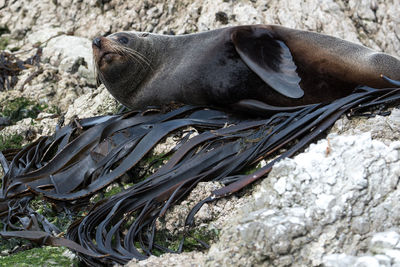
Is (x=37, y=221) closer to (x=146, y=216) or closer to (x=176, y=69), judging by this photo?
(x=146, y=216)

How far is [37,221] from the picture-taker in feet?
14.5

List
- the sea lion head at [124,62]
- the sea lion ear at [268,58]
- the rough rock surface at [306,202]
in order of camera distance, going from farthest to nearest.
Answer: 1. the sea lion head at [124,62]
2. the sea lion ear at [268,58]
3. the rough rock surface at [306,202]

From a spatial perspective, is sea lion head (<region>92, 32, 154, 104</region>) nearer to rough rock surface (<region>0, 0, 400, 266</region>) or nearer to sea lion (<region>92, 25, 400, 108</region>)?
sea lion (<region>92, 25, 400, 108</region>)

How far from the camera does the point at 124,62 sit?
594cm

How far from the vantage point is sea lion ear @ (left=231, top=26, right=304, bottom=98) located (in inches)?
207

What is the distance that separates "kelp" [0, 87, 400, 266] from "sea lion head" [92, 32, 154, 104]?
16.5 inches

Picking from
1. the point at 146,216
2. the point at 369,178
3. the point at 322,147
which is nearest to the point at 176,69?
the point at 146,216

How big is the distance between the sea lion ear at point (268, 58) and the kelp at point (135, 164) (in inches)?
9.7

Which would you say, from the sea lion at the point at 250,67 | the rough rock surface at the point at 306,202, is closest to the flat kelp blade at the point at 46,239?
the rough rock surface at the point at 306,202

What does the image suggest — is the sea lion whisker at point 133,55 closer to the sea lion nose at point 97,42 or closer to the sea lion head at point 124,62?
the sea lion head at point 124,62

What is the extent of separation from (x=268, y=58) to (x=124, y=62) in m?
1.43

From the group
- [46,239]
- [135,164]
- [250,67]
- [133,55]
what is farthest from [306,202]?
[133,55]

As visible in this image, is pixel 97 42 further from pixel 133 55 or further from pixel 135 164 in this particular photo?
pixel 135 164

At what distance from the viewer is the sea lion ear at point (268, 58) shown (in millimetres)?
5246
